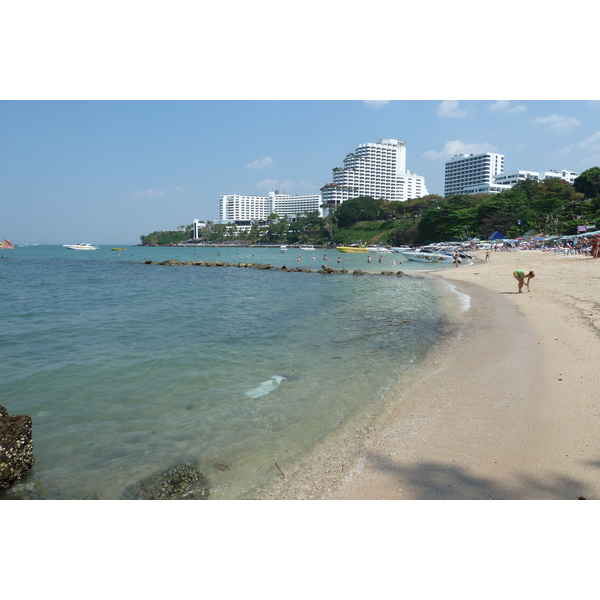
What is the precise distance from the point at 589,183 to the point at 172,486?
10396 centimetres

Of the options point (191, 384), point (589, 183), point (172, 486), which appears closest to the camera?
point (172, 486)

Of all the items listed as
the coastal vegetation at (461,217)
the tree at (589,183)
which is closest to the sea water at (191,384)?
the coastal vegetation at (461,217)

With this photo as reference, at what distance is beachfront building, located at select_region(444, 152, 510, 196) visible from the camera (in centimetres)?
16175

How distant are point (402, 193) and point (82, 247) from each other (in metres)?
142

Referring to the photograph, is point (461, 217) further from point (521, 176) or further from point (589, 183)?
point (521, 176)

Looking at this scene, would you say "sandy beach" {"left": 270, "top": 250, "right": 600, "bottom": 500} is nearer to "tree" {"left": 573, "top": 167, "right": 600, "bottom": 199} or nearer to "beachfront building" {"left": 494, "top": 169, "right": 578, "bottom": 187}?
"tree" {"left": 573, "top": 167, "right": 600, "bottom": 199}

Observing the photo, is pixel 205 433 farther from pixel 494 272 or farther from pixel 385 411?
pixel 494 272

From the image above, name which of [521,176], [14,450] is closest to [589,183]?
[521,176]

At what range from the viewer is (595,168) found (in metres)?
86.0

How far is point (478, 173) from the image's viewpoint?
166m

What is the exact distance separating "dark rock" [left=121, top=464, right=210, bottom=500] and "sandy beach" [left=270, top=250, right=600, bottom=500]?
0.92 m

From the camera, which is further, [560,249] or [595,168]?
[595,168]

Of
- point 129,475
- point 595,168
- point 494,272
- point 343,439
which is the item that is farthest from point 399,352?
point 595,168

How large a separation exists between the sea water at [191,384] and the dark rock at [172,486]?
12 cm
